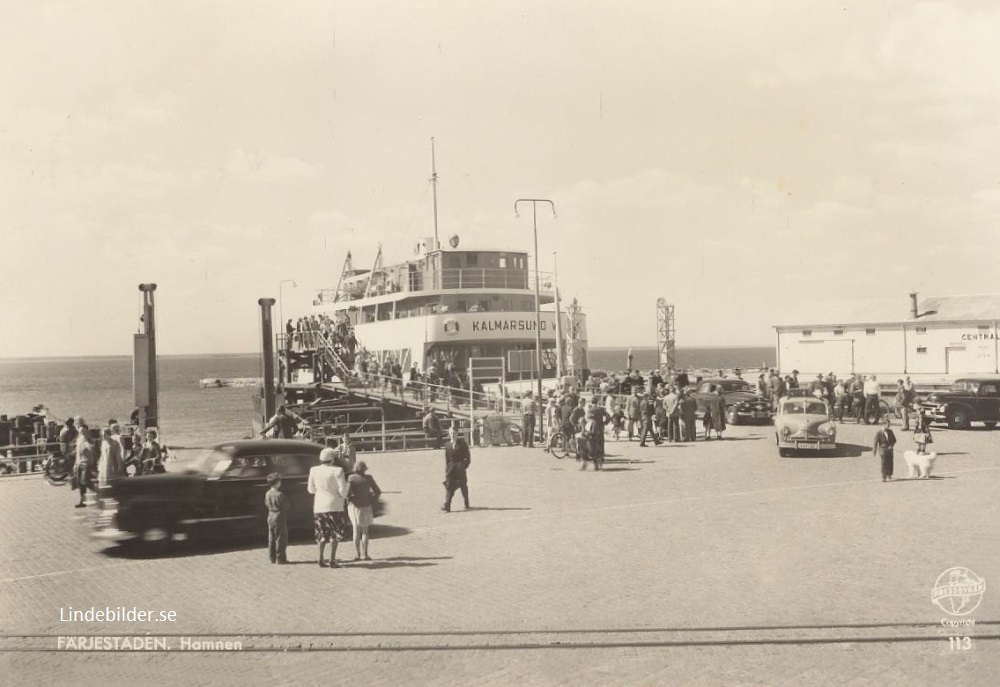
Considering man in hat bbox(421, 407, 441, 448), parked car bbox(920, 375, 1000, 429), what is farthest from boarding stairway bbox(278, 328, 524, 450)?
parked car bbox(920, 375, 1000, 429)

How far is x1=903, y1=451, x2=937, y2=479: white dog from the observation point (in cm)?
1441

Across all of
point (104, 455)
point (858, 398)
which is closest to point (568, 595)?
point (104, 455)

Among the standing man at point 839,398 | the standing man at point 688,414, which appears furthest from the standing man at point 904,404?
the standing man at point 688,414

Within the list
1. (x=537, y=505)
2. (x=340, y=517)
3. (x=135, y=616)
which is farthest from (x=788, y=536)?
(x=135, y=616)

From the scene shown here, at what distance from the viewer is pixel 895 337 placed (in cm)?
3641

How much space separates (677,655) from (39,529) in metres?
9.85

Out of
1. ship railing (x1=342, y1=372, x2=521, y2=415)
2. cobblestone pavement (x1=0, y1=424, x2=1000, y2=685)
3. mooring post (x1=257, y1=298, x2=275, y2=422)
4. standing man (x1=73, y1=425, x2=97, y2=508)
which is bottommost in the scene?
cobblestone pavement (x1=0, y1=424, x2=1000, y2=685)

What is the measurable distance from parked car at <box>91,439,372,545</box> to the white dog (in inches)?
410

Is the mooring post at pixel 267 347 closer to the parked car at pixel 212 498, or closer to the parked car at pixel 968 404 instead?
the parked car at pixel 212 498

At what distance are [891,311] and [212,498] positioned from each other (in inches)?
1371

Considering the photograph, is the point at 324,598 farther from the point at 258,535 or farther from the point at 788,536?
the point at 788,536

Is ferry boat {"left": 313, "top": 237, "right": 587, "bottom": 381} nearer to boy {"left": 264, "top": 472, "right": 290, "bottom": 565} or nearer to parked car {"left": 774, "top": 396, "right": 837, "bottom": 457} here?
parked car {"left": 774, "top": 396, "right": 837, "bottom": 457}

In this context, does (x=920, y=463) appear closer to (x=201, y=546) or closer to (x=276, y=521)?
(x=276, y=521)

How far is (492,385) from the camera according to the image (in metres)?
26.0
